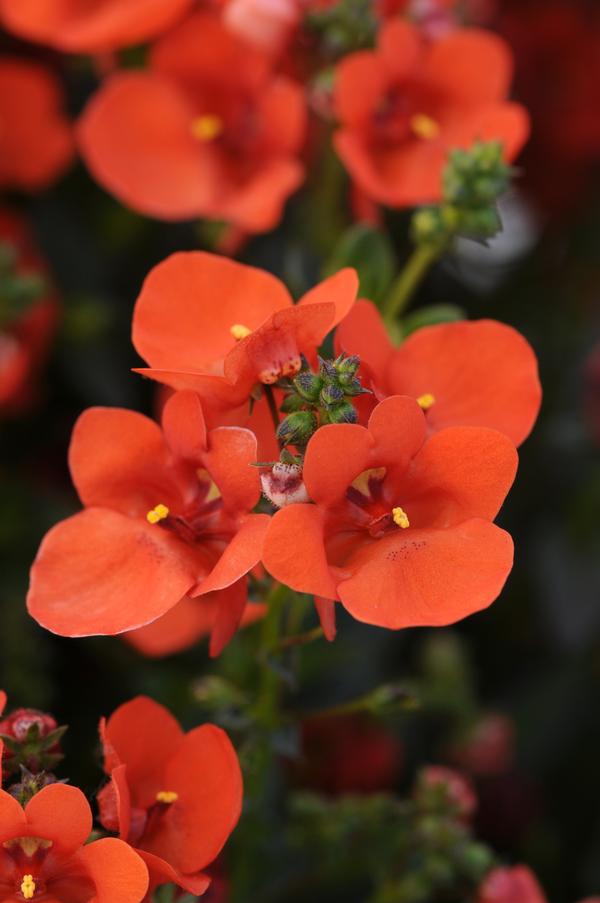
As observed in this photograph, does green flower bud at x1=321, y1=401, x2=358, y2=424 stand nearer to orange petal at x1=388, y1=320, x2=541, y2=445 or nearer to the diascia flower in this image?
orange petal at x1=388, y1=320, x2=541, y2=445

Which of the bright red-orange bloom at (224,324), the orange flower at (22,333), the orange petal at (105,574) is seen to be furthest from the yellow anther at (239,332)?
the orange flower at (22,333)

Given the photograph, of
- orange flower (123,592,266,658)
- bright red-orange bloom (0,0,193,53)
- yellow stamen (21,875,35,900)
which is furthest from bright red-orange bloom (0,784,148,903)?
bright red-orange bloom (0,0,193,53)

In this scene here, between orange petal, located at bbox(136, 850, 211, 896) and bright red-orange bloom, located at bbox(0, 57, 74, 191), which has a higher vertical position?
orange petal, located at bbox(136, 850, 211, 896)

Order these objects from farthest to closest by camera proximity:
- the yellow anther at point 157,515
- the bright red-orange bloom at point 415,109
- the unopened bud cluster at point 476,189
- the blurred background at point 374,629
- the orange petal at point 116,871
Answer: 1. the blurred background at point 374,629
2. the bright red-orange bloom at point 415,109
3. the unopened bud cluster at point 476,189
4. the yellow anther at point 157,515
5. the orange petal at point 116,871

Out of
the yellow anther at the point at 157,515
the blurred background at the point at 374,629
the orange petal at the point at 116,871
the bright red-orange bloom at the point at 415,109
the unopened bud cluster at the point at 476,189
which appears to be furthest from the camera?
the blurred background at the point at 374,629

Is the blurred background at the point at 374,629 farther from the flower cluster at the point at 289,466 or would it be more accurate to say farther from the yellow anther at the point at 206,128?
the flower cluster at the point at 289,466

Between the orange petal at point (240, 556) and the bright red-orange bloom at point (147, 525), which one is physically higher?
the orange petal at point (240, 556)

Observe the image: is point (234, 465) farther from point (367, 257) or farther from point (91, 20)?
point (91, 20)
